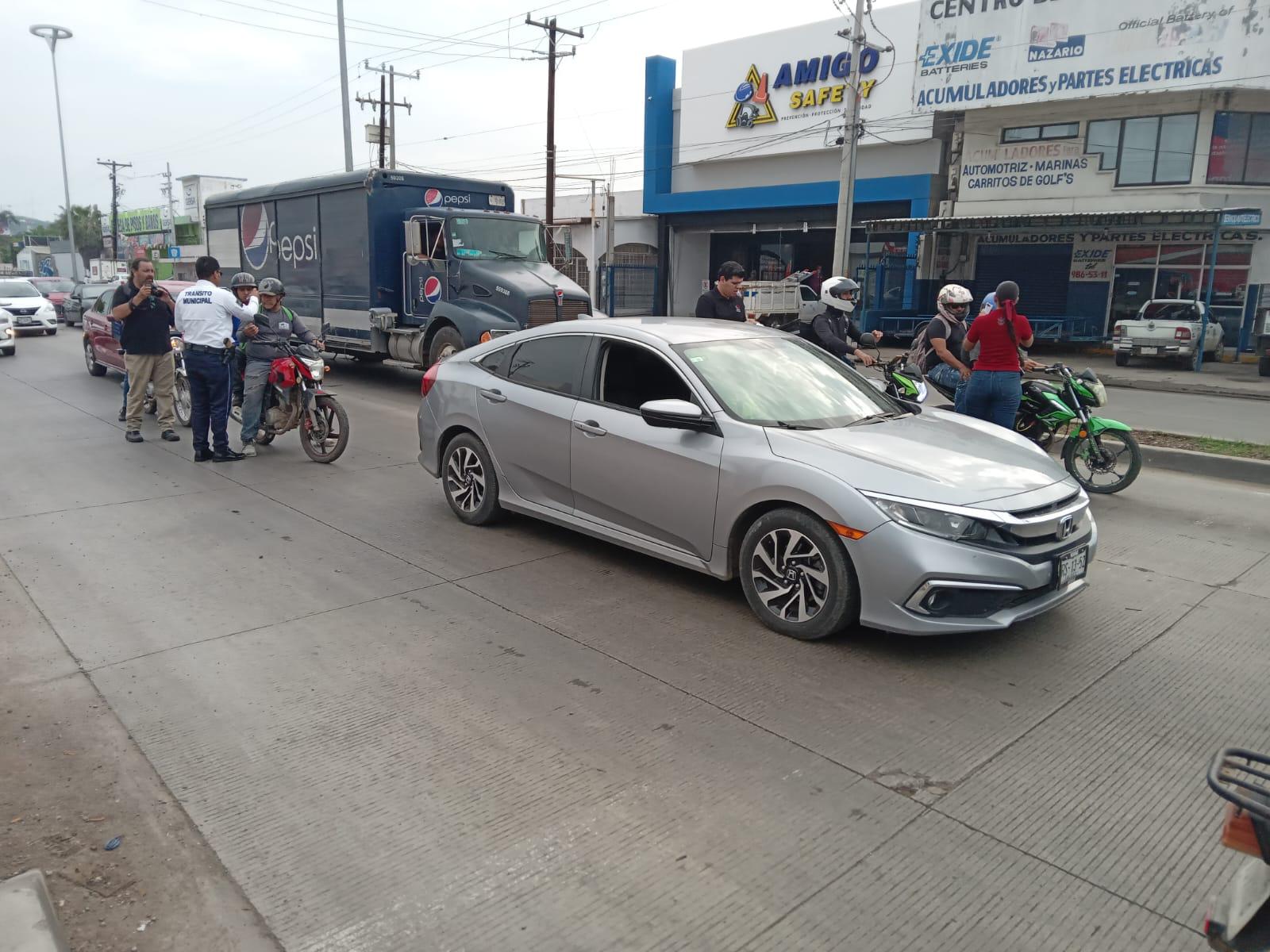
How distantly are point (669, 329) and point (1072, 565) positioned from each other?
2.73 metres

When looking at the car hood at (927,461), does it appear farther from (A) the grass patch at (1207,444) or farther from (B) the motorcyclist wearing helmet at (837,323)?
(A) the grass patch at (1207,444)

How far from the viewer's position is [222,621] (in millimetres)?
5164

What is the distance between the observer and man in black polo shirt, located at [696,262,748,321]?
8430mm

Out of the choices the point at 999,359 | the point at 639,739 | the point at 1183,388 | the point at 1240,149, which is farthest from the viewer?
the point at 1240,149

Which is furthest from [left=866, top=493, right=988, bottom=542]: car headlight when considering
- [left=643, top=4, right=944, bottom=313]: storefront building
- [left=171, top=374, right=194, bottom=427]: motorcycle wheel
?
[left=643, top=4, right=944, bottom=313]: storefront building

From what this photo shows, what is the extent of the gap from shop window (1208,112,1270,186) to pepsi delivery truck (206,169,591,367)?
17.4m

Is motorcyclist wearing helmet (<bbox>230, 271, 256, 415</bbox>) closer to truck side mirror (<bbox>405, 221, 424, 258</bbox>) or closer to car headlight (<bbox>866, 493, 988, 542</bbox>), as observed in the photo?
truck side mirror (<bbox>405, 221, 424, 258</bbox>)

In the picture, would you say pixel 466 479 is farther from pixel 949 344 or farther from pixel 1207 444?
pixel 1207 444

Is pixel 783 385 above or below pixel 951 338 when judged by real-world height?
below

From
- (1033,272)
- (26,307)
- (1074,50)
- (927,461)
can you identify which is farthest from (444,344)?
(1033,272)

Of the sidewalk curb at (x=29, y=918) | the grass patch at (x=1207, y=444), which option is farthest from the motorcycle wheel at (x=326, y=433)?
the grass patch at (x=1207, y=444)

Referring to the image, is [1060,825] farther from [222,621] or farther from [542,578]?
[222,621]

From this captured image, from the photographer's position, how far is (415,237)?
14.1 meters

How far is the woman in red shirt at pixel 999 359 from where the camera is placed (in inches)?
303
